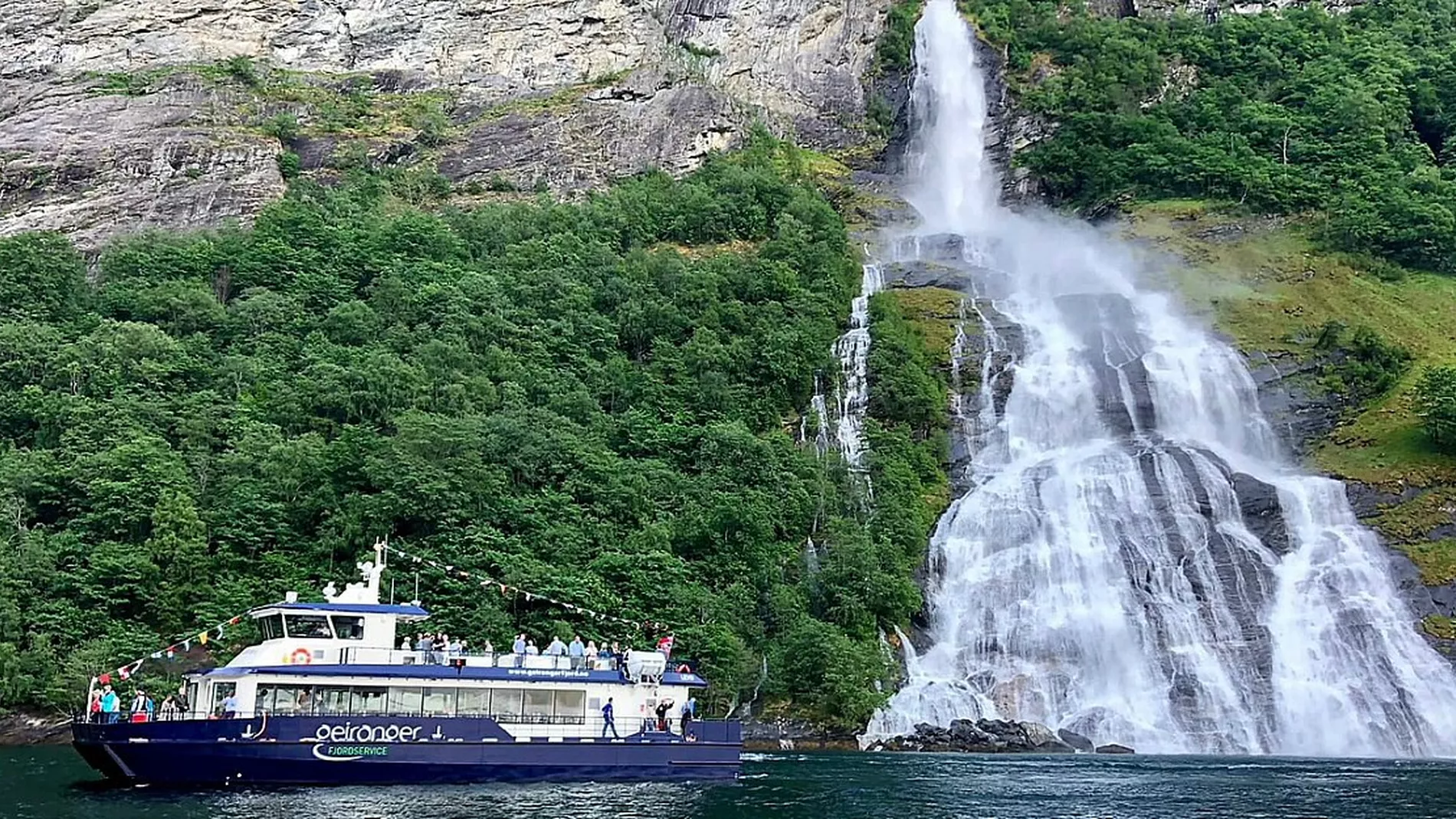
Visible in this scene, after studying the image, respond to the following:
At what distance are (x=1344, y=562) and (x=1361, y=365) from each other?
1408 cm

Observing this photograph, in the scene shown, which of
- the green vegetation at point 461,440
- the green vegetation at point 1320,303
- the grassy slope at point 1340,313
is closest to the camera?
the green vegetation at point 461,440

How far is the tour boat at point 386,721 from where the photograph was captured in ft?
86.1

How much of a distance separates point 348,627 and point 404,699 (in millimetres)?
2082

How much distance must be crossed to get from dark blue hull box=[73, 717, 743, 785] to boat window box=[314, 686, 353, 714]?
398 mm

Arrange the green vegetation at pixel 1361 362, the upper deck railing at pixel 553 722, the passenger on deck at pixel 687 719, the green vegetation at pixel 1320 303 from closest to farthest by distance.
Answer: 1. the upper deck railing at pixel 553 722
2. the passenger on deck at pixel 687 719
3. the green vegetation at pixel 1320 303
4. the green vegetation at pixel 1361 362

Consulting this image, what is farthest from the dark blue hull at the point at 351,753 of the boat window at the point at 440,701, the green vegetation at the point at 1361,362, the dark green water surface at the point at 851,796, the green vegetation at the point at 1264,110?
the green vegetation at the point at 1264,110

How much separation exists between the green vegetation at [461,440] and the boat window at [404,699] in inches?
429

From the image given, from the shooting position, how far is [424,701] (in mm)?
27906

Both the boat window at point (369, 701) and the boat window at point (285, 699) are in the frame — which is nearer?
the boat window at point (285, 699)

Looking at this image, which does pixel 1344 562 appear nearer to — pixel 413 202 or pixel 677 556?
pixel 677 556

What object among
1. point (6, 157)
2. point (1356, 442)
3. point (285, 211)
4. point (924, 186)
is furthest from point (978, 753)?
point (6, 157)

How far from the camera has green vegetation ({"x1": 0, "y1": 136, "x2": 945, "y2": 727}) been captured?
39969 mm

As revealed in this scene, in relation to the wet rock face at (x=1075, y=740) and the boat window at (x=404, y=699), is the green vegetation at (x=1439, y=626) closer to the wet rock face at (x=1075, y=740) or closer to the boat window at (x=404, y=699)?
the wet rock face at (x=1075, y=740)

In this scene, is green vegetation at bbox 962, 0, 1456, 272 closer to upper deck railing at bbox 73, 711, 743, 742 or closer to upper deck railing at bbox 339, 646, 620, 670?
upper deck railing at bbox 73, 711, 743, 742
